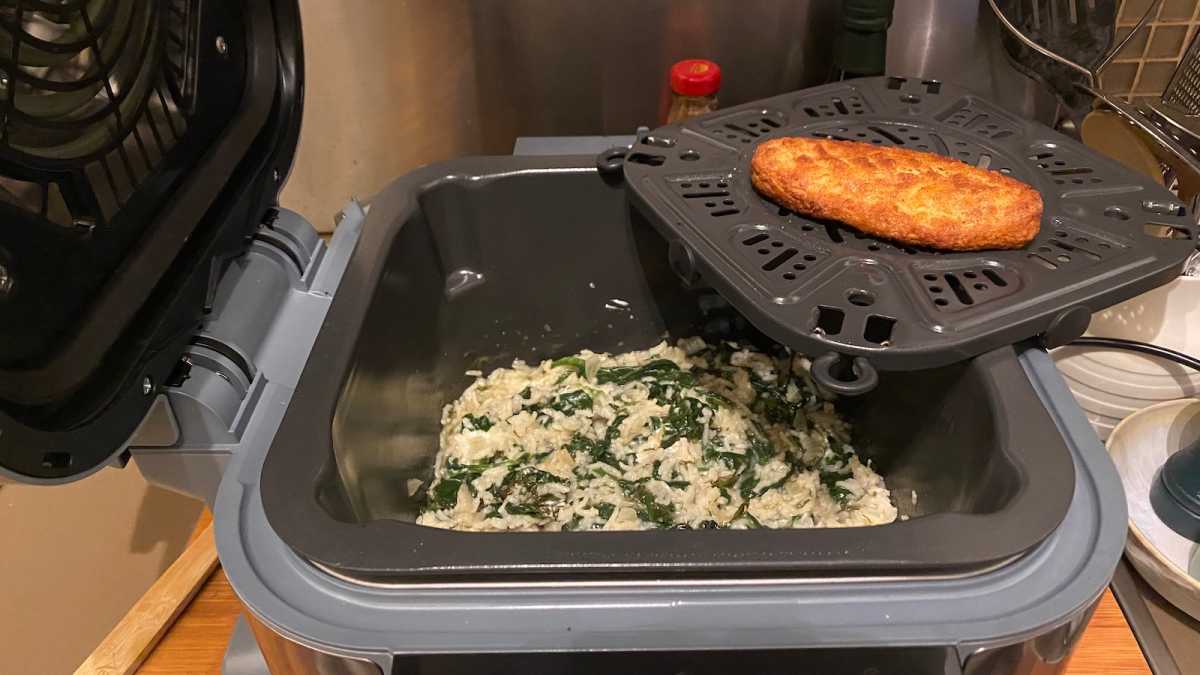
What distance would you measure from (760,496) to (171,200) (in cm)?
52

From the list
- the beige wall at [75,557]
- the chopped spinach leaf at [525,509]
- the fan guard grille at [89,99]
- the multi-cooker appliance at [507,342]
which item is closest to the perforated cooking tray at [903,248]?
the multi-cooker appliance at [507,342]

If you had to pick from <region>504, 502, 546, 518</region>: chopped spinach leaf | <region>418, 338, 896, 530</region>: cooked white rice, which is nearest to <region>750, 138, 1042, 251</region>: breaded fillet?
<region>418, 338, 896, 530</region>: cooked white rice

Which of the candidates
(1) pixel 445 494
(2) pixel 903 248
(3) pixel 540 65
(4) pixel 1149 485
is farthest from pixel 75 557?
(4) pixel 1149 485

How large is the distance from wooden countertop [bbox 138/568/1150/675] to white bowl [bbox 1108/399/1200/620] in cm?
5

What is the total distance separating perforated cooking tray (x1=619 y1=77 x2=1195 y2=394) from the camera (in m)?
0.55

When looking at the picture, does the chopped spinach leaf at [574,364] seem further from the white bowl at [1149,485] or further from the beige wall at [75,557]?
the beige wall at [75,557]

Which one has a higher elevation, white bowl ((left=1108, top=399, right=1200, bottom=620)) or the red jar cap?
the red jar cap

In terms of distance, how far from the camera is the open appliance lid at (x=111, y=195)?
0.44 meters

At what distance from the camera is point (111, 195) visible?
1.72 ft

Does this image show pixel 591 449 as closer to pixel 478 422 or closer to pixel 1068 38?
pixel 478 422

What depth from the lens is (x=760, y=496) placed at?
0.73 metres

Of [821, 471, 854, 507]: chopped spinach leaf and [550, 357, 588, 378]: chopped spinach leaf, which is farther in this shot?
[550, 357, 588, 378]: chopped spinach leaf

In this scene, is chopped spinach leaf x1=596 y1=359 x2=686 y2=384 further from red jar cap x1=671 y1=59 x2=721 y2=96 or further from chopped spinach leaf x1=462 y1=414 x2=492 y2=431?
red jar cap x1=671 y1=59 x2=721 y2=96

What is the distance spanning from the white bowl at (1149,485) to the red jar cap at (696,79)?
526mm
